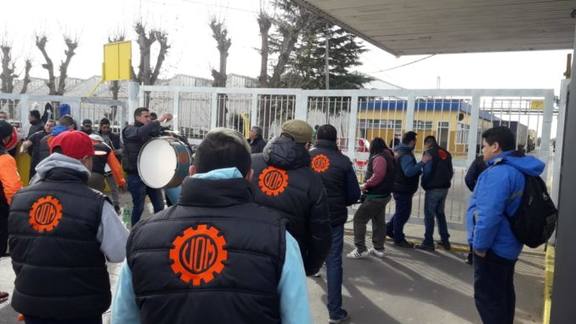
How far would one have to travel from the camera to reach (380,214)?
676 cm

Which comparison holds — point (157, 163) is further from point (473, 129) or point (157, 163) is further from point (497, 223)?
point (473, 129)

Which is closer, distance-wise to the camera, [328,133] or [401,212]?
[328,133]

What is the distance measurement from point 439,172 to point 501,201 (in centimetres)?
370

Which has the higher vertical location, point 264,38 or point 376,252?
point 264,38

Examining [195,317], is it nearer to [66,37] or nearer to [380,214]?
[380,214]

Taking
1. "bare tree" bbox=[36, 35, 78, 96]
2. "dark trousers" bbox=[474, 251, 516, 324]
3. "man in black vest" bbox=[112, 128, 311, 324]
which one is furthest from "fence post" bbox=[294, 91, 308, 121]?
"bare tree" bbox=[36, 35, 78, 96]

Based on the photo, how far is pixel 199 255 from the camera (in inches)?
61.4

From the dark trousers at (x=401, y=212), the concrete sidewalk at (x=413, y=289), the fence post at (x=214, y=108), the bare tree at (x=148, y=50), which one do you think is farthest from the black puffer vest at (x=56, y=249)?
the bare tree at (x=148, y=50)

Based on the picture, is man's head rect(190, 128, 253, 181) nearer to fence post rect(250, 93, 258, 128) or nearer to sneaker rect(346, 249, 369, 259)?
sneaker rect(346, 249, 369, 259)

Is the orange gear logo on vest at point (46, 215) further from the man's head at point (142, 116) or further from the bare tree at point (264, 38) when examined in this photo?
the bare tree at point (264, 38)

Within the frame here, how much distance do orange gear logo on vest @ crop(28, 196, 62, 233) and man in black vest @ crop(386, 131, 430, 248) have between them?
17.6 ft

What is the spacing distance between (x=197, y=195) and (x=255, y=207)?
209mm

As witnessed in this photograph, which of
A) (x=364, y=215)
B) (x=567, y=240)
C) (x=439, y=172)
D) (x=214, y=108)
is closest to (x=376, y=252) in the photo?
(x=364, y=215)

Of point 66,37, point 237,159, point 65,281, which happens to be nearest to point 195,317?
point 237,159
